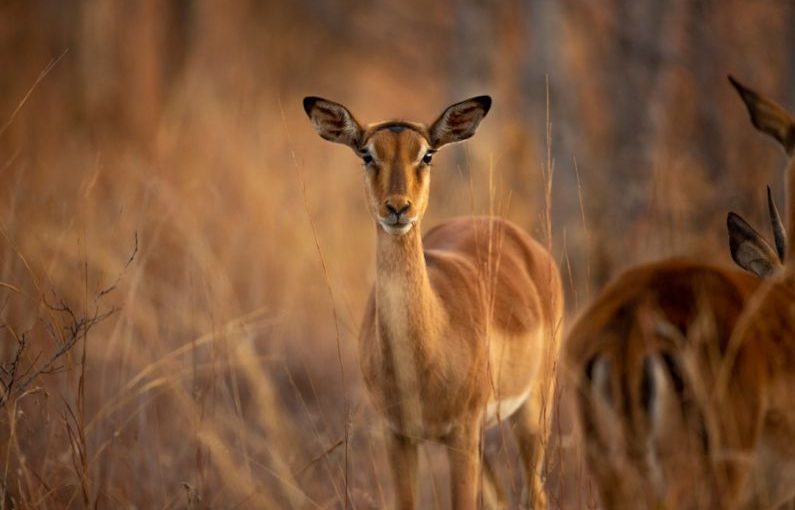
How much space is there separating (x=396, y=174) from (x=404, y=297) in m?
0.43

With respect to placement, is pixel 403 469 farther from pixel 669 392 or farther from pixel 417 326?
pixel 669 392

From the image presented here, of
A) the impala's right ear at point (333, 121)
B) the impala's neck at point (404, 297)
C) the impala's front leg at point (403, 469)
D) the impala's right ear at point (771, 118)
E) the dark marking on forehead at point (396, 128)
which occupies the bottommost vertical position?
the impala's front leg at point (403, 469)

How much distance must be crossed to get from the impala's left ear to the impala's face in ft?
0.31

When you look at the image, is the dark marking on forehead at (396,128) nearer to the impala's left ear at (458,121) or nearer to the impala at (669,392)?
the impala's left ear at (458,121)

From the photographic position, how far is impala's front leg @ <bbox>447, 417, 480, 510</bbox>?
15.2 feet

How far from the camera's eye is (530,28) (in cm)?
966

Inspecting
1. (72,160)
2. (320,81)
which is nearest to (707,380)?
(72,160)

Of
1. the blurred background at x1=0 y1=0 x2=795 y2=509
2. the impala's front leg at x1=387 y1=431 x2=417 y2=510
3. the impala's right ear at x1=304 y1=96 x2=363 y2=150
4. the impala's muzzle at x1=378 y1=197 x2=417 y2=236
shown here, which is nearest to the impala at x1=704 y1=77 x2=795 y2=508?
the blurred background at x1=0 y1=0 x2=795 y2=509

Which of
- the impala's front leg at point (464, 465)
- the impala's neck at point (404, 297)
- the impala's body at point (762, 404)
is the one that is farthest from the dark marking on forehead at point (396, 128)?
the impala's body at point (762, 404)

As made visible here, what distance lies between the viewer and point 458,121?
195 inches

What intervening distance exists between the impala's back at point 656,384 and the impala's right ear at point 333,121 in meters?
1.79

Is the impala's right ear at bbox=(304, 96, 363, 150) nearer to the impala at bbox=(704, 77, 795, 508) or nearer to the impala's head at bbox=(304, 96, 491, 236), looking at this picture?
the impala's head at bbox=(304, 96, 491, 236)

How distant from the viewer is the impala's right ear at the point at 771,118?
4.00m

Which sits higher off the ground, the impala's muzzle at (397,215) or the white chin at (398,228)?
the impala's muzzle at (397,215)
